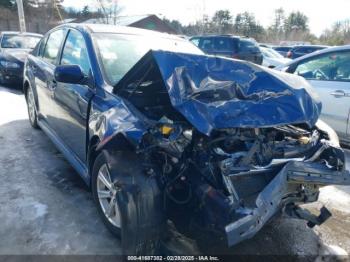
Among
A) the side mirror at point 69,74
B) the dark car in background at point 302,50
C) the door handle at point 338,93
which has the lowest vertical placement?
the dark car in background at point 302,50

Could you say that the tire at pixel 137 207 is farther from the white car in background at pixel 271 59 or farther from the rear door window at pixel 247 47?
the white car in background at pixel 271 59

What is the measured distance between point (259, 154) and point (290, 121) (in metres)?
0.32

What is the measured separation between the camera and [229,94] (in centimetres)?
261

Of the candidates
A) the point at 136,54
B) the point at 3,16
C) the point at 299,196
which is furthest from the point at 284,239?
the point at 3,16

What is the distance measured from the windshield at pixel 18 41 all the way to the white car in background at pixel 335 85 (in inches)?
350

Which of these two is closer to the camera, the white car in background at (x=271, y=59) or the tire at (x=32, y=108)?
the tire at (x=32, y=108)

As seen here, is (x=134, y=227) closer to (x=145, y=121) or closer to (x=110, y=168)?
(x=110, y=168)

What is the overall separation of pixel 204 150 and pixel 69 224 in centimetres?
154

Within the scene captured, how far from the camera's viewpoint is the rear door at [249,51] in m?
13.2

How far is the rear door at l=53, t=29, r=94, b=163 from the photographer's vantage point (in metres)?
3.39

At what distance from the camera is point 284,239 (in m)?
3.16

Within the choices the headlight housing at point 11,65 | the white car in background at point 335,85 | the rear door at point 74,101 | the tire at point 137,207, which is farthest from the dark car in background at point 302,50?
the tire at point 137,207

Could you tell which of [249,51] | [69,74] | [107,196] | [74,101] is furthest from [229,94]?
[249,51]

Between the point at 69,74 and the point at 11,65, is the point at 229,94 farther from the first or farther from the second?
the point at 11,65
